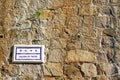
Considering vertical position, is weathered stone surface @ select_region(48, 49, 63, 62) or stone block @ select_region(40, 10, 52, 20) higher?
stone block @ select_region(40, 10, 52, 20)

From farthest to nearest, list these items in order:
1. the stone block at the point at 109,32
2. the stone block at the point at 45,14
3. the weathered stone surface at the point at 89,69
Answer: the stone block at the point at 45,14 → the stone block at the point at 109,32 → the weathered stone surface at the point at 89,69

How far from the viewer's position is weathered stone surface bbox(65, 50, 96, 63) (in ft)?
9.89

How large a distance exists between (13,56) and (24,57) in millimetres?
106

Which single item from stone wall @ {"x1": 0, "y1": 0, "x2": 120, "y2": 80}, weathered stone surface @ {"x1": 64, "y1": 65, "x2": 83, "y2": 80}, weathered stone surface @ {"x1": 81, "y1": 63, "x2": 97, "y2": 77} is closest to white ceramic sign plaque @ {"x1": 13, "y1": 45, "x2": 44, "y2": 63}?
stone wall @ {"x1": 0, "y1": 0, "x2": 120, "y2": 80}

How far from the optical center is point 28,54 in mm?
3062

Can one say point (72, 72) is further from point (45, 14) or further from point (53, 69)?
point (45, 14)

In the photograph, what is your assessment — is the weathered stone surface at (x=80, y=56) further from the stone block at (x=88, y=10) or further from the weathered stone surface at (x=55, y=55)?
the stone block at (x=88, y=10)

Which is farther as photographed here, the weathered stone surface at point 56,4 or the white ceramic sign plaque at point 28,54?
the weathered stone surface at point 56,4

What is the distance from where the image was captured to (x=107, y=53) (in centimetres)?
302

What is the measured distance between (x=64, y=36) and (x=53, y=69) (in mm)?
340

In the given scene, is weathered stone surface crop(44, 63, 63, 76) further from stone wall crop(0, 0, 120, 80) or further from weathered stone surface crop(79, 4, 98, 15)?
weathered stone surface crop(79, 4, 98, 15)

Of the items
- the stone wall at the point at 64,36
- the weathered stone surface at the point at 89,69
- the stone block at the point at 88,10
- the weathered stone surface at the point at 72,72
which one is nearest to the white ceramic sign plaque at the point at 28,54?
the stone wall at the point at 64,36

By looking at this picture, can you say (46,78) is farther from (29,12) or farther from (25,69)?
(29,12)

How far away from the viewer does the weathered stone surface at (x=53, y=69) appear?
3.00 meters
